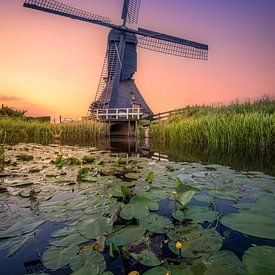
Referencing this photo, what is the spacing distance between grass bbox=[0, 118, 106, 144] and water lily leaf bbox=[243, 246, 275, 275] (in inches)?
539

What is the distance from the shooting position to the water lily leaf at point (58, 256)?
3.53ft

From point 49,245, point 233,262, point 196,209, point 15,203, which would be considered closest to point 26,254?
point 49,245

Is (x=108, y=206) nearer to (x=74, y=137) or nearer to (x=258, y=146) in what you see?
(x=258, y=146)

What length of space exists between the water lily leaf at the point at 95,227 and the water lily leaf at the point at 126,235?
0.06 meters

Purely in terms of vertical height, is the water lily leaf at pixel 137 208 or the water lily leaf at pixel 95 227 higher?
the water lily leaf at pixel 137 208

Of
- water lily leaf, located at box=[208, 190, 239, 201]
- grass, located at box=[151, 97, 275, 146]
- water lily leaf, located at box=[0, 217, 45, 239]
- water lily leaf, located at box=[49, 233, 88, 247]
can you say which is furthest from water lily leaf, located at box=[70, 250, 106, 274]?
grass, located at box=[151, 97, 275, 146]

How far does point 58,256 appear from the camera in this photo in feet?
3.76

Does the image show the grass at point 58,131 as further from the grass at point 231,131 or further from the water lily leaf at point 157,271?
the water lily leaf at point 157,271

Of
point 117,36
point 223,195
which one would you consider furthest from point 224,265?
point 117,36

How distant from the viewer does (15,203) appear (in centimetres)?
200

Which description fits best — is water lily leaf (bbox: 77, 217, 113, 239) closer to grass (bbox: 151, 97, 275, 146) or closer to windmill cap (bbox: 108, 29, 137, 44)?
grass (bbox: 151, 97, 275, 146)

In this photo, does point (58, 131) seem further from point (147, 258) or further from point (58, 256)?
point (147, 258)

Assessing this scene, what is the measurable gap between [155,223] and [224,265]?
55 centimetres

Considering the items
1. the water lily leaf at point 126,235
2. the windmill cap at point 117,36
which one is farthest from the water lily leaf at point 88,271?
the windmill cap at point 117,36
